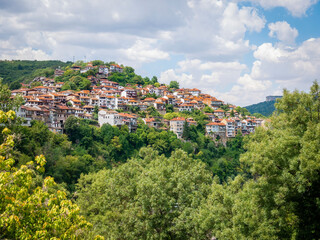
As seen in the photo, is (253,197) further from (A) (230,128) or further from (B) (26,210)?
(A) (230,128)

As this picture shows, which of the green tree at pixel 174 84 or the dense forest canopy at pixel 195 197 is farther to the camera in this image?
the green tree at pixel 174 84

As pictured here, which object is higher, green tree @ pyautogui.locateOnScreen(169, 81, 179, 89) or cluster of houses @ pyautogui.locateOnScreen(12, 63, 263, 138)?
green tree @ pyautogui.locateOnScreen(169, 81, 179, 89)

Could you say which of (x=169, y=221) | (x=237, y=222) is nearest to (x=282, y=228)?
(x=237, y=222)

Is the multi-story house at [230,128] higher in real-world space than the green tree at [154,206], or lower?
higher

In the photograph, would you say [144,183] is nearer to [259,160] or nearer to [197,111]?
[259,160]

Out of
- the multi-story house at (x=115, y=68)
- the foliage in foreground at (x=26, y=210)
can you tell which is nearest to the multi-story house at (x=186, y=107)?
the multi-story house at (x=115, y=68)

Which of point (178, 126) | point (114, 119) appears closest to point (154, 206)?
point (114, 119)

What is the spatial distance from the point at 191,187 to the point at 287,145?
8.53 m

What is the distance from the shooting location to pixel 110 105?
8131 centimetres

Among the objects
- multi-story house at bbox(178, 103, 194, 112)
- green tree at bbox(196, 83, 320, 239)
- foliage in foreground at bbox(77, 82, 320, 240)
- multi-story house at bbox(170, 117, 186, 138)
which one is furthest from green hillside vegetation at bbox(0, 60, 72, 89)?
green tree at bbox(196, 83, 320, 239)

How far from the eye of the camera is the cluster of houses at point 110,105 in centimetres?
6212

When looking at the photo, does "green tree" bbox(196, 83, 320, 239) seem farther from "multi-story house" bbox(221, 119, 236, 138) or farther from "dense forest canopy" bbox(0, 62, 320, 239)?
"multi-story house" bbox(221, 119, 236, 138)

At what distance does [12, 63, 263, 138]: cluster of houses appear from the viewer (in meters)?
62.1

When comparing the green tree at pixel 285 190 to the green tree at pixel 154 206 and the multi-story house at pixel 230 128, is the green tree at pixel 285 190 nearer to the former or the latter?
the green tree at pixel 154 206
